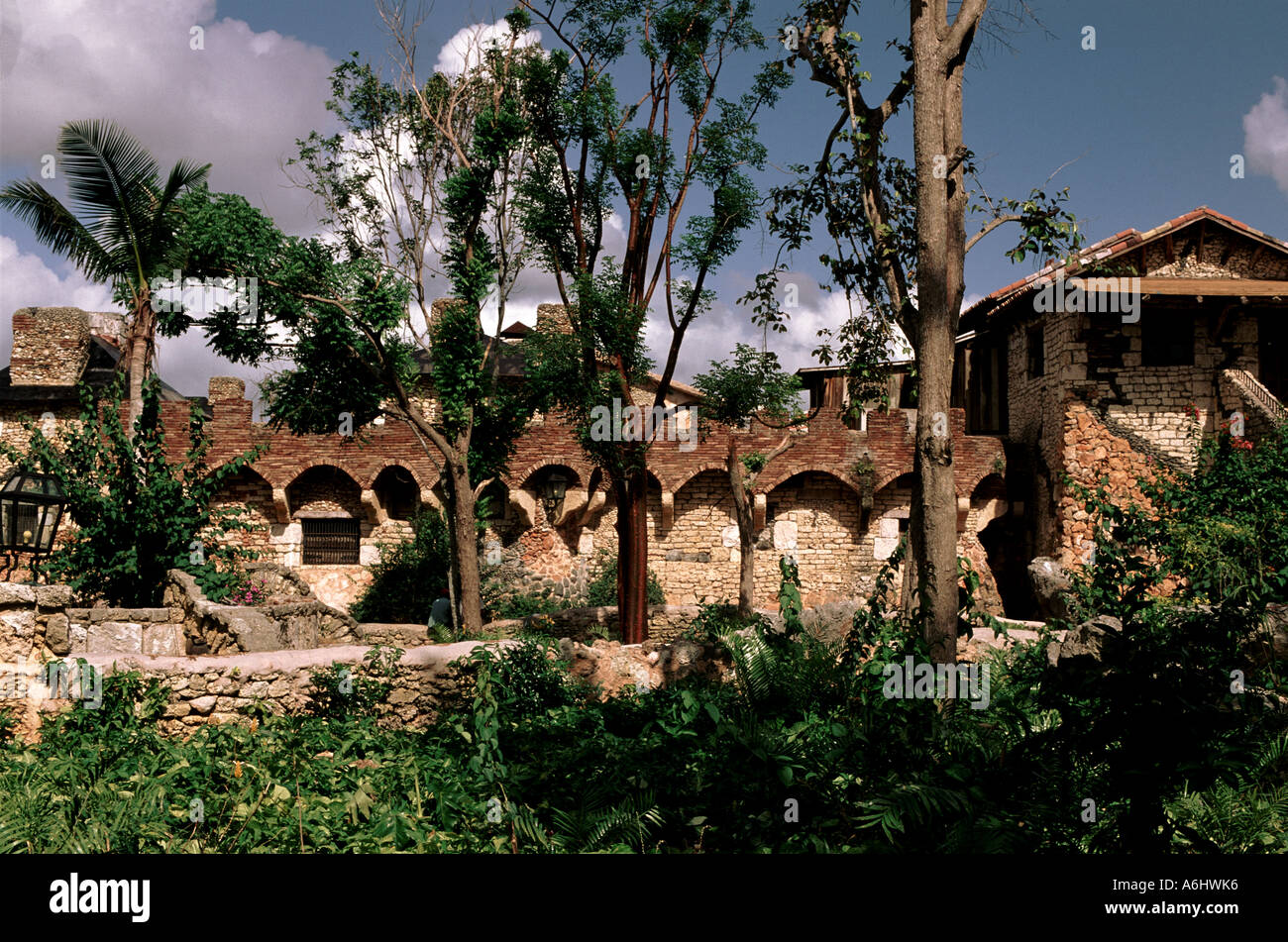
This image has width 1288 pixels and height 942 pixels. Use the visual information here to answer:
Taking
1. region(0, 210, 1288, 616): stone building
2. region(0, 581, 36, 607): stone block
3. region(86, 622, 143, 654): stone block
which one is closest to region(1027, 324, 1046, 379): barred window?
region(0, 210, 1288, 616): stone building

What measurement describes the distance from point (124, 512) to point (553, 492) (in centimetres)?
934

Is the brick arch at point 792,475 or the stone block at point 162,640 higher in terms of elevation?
the brick arch at point 792,475

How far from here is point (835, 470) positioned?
1794 cm

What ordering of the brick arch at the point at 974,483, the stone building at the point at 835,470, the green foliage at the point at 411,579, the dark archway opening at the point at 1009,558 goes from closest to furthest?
the stone building at the point at 835,470 < the green foliage at the point at 411,579 < the brick arch at the point at 974,483 < the dark archway opening at the point at 1009,558

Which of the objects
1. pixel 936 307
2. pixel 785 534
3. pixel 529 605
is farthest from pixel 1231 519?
pixel 529 605

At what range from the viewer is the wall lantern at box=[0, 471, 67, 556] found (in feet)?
24.8

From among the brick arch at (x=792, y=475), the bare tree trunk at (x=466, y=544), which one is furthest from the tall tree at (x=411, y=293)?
the brick arch at (x=792, y=475)

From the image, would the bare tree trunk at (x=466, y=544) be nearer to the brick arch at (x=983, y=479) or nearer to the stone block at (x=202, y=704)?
the stone block at (x=202, y=704)

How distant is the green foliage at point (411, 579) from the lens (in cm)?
1712

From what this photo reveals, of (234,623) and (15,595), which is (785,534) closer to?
(234,623)

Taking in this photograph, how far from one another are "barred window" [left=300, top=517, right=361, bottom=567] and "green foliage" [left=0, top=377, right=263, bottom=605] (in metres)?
8.27

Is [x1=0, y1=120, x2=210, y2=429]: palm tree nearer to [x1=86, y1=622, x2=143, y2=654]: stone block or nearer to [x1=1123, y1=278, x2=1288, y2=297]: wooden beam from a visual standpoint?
[x1=86, y1=622, x2=143, y2=654]: stone block

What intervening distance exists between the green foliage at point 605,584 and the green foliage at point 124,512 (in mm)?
8184
